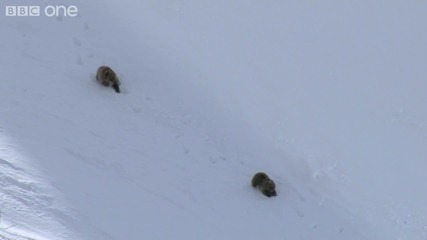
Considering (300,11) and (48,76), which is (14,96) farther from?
(300,11)

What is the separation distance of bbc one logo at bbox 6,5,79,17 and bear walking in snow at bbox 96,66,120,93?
1.45m

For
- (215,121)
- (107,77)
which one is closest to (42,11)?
(107,77)

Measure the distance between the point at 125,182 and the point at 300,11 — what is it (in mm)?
5233

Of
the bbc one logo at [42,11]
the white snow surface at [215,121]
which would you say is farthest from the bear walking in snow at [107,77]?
the bbc one logo at [42,11]

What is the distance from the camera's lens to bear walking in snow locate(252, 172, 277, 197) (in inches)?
324

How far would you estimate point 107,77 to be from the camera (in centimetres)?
879

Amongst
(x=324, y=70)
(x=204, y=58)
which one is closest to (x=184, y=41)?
(x=204, y=58)

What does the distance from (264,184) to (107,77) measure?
2360mm

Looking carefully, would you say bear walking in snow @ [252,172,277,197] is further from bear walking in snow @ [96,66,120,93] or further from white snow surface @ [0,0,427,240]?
bear walking in snow @ [96,66,120,93]

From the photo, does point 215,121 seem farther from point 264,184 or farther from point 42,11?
point 42,11

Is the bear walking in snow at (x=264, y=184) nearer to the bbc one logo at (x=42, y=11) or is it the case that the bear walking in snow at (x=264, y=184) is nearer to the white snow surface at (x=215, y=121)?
the white snow surface at (x=215, y=121)

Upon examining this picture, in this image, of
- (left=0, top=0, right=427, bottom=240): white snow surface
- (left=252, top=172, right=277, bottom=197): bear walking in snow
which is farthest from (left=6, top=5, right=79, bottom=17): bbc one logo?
(left=252, top=172, right=277, bottom=197): bear walking in snow

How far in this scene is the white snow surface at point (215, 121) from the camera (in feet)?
22.8

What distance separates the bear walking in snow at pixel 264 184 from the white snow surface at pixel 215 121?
0.34 ft
